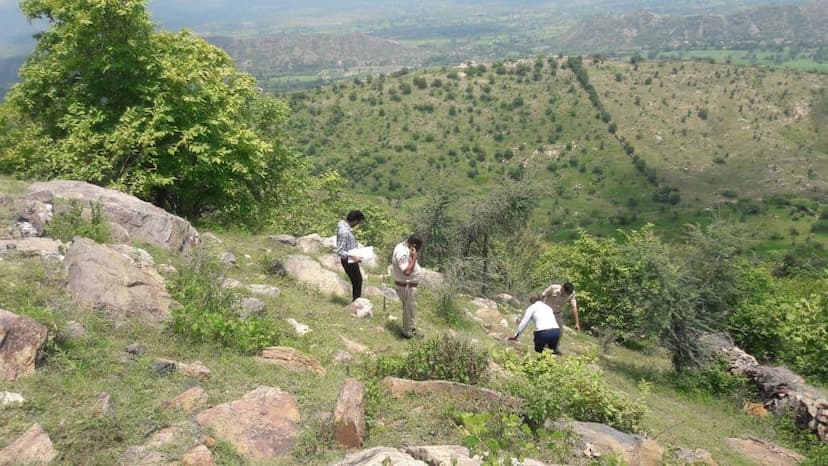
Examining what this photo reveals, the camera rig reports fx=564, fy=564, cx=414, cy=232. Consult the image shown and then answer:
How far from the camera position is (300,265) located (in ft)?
40.5

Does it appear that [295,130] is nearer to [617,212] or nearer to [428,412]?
[617,212]

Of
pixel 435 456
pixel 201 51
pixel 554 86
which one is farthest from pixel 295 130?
pixel 435 456

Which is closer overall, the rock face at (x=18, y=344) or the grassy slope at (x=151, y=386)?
the grassy slope at (x=151, y=386)

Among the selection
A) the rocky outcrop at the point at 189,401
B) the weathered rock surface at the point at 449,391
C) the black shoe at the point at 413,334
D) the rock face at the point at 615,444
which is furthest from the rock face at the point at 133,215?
the rock face at the point at 615,444

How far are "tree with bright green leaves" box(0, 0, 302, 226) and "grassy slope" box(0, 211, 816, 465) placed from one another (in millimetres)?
5293

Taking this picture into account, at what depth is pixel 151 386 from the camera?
613 cm

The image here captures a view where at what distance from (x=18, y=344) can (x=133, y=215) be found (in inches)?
221

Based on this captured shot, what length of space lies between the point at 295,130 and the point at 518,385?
4179 inches

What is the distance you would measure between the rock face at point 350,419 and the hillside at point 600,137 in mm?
88011

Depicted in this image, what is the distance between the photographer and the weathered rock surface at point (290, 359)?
7.38m

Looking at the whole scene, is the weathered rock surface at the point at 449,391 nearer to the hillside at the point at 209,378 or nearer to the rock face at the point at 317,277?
the hillside at the point at 209,378

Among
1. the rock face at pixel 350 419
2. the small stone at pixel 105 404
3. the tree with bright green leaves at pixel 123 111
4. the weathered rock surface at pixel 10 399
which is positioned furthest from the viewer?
the tree with bright green leaves at pixel 123 111

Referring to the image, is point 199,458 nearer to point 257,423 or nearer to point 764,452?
point 257,423

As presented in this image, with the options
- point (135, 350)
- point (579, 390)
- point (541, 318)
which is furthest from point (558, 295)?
point (135, 350)
